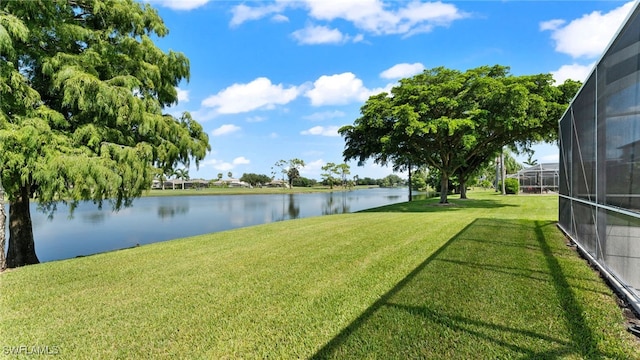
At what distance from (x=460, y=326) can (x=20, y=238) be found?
921 centimetres

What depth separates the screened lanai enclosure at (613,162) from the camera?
3043mm

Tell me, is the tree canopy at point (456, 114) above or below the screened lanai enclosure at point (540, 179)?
above

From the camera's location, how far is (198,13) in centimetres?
996

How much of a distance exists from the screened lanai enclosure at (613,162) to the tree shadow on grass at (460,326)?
66cm

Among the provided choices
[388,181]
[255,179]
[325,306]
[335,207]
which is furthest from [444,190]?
[388,181]

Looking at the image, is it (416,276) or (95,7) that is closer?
(416,276)

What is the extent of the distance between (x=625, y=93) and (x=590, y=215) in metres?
2.53

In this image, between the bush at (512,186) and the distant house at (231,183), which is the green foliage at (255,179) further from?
the bush at (512,186)

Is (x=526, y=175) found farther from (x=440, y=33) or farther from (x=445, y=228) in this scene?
(x=445, y=228)

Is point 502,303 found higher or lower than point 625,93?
lower

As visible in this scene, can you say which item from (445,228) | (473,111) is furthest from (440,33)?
(445,228)

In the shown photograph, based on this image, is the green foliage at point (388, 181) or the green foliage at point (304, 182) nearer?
the green foliage at point (304, 182)

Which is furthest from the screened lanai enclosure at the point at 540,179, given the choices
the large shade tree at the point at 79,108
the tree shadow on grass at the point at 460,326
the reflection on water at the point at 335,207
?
the large shade tree at the point at 79,108

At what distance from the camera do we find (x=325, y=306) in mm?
3352
